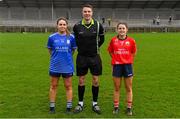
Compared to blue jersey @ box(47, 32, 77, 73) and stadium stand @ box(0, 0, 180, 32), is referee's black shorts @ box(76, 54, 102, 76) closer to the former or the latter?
blue jersey @ box(47, 32, 77, 73)

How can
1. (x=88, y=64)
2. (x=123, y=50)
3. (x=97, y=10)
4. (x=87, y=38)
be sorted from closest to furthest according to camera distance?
1. (x=123, y=50)
2. (x=87, y=38)
3. (x=88, y=64)
4. (x=97, y=10)

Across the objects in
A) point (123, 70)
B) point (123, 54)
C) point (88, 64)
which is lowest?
point (123, 70)

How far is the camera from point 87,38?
26.2 feet

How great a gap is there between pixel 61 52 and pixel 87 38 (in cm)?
62

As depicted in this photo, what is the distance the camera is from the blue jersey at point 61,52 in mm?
7887

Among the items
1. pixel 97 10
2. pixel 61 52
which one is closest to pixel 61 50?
pixel 61 52

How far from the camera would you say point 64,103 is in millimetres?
8953

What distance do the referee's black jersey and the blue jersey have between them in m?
0.19

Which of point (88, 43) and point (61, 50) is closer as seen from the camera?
point (61, 50)

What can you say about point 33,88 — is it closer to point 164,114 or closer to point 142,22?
point 164,114

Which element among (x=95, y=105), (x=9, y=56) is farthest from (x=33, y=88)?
(x=9, y=56)

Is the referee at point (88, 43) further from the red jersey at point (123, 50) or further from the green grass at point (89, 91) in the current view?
the green grass at point (89, 91)

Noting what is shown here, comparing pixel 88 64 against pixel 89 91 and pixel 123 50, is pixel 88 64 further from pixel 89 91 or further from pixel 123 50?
pixel 89 91

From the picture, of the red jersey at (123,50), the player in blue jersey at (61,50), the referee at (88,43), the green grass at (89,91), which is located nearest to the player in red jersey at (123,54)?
the red jersey at (123,50)
